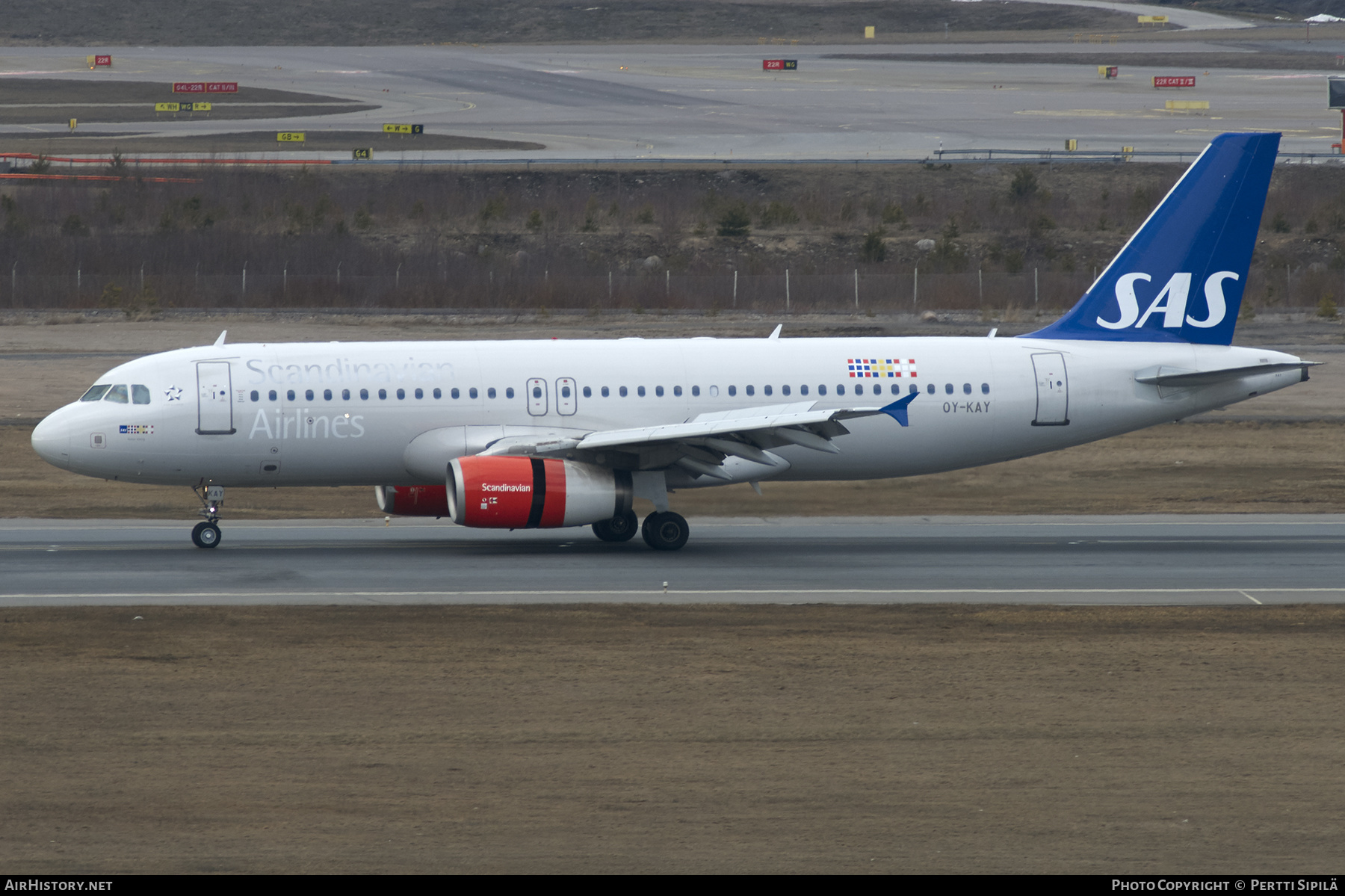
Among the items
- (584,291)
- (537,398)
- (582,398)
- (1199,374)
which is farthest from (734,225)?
(537,398)

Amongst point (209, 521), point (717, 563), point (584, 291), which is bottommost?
point (717, 563)

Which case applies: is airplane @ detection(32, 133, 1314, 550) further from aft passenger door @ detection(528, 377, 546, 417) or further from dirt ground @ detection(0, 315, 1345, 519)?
dirt ground @ detection(0, 315, 1345, 519)

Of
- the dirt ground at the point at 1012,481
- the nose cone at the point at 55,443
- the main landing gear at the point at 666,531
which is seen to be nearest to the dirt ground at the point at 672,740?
the main landing gear at the point at 666,531

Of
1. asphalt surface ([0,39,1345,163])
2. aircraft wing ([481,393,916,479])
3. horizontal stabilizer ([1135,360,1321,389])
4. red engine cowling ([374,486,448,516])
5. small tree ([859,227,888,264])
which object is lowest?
red engine cowling ([374,486,448,516])

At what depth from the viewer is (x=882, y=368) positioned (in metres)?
32.1

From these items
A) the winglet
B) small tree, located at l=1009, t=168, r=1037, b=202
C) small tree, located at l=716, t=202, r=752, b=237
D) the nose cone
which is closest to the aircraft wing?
the winglet

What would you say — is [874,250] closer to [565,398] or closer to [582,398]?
[582,398]

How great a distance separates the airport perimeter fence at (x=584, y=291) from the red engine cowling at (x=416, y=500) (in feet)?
120

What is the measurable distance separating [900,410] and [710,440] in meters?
3.58

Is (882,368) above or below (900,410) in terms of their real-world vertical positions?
above

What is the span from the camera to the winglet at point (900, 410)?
28172 mm

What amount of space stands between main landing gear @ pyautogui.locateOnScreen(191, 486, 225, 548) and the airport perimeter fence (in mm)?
37369

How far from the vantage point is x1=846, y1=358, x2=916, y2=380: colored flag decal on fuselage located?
3200cm
